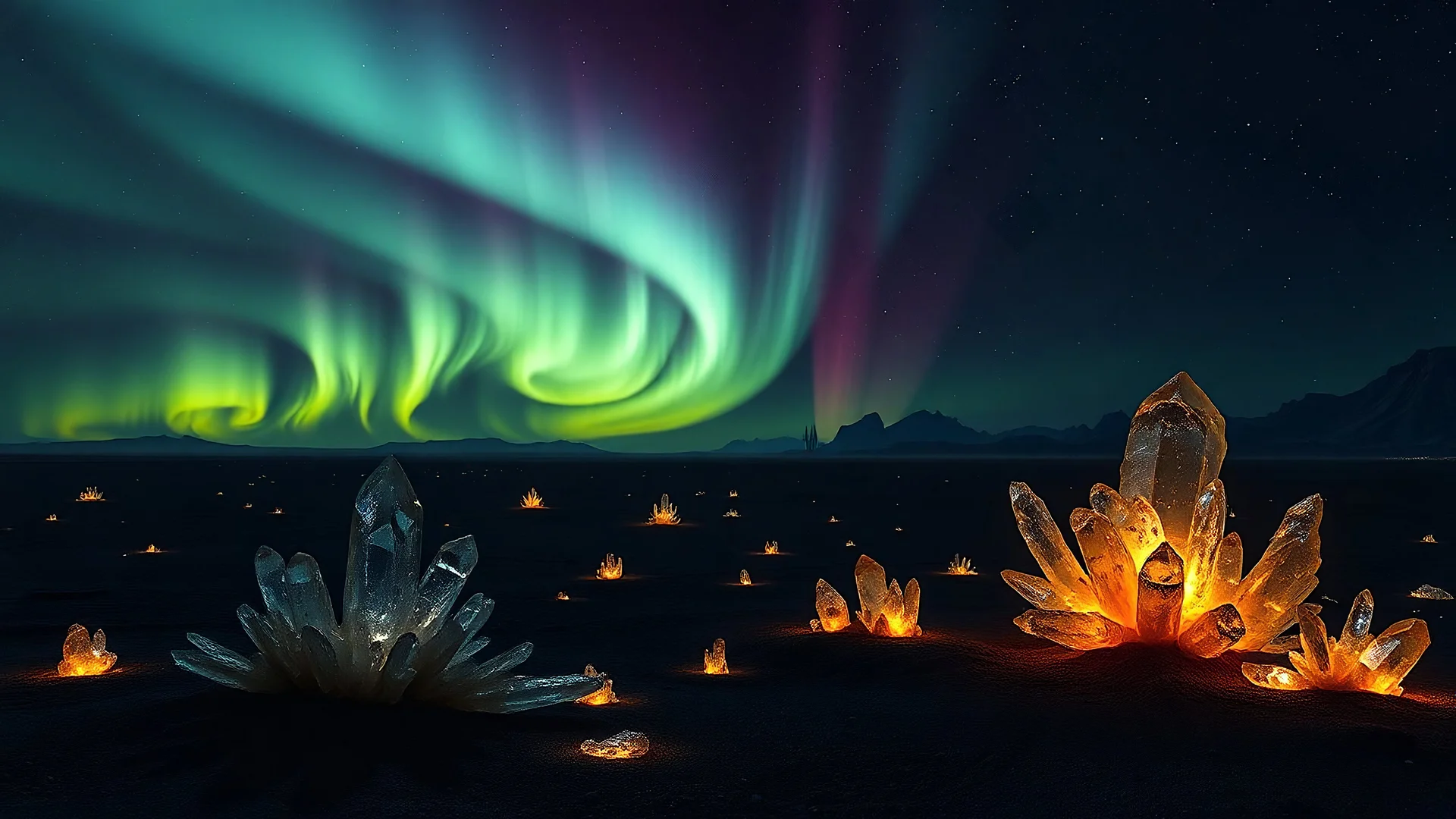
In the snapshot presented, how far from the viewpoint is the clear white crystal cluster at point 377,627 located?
19.8 ft

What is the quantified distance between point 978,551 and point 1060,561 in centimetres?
1066

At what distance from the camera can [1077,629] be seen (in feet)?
25.6

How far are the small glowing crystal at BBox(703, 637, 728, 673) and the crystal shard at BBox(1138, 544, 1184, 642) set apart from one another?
347cm

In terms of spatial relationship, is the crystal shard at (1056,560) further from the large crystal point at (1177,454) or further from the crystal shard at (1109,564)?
the large crystal point at (1177,454)

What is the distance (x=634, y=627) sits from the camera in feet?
34.6

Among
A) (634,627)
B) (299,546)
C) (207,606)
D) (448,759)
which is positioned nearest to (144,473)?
(299,546)

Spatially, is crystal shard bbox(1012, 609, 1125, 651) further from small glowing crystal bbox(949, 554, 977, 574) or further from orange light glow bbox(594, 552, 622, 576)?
orange light glow bbox(594, 552, 622, 576)

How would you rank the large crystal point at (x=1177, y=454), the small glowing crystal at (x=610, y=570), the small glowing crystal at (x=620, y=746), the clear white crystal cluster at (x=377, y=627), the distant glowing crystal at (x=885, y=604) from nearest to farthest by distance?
the small glowing crystal at (x=620, y=746)
the clear white crystal cluster at (x=377, y=627)
the large crystal point at (x=1177, y=454)
the distant glowing crystal at (x=885, y=604)
the small glowing crystal at (x=610, y=570)

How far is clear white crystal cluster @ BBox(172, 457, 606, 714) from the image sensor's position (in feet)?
19.8

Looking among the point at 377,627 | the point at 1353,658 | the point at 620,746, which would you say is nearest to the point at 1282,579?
the point at 1353,658

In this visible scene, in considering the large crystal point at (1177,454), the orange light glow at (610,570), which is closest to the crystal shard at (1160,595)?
the large crystal point at (1177,454)

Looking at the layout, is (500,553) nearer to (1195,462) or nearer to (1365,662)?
(1195,462)

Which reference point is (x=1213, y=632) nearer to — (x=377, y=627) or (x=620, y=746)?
(x=620, y=746)

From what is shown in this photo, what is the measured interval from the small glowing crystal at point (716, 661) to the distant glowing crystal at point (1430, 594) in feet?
33.4
